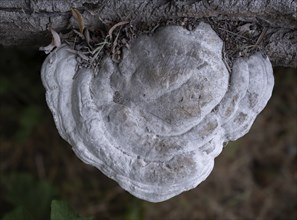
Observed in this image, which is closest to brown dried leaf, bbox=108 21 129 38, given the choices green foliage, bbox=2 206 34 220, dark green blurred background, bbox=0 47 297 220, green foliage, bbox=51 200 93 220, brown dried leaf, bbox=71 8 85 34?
brown dried leaf, bbox=71 8 85 34

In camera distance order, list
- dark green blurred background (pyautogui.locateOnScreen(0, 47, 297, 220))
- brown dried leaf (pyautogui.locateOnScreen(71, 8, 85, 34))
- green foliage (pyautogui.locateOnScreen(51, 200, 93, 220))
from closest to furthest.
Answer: brown dried leaf (pyautogui.locateOnScreen(71, 8, 85, 34)) → green foliage (pyautogui.locateOnScreen(51, 200, 93, 220)) → dark green blurred background (pyautogui.locateOnScreen(0, 47, 297, 220))

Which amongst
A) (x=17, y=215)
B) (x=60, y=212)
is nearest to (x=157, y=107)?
(x=60, y=212)

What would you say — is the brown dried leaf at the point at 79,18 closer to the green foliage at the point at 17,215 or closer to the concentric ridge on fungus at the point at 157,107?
the concentric ridge on fungus at the point at 157,107

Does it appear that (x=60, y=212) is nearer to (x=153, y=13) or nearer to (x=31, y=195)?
(x=31, y=195)

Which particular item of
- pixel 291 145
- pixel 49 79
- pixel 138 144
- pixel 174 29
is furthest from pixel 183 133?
pixel 291 145

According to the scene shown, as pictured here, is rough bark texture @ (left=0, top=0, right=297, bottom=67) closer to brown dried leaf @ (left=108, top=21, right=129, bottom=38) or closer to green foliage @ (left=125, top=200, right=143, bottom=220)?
brown dried leaf @ (left=108, top=21, right=129, bottom=38)

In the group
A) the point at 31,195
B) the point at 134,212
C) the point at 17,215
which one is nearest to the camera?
the point at 17,215
